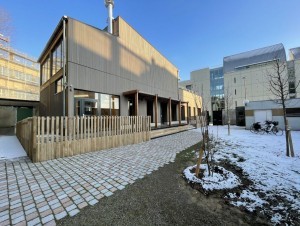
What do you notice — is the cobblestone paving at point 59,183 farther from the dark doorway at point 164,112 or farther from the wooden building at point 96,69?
the dark doorway at point 164,112

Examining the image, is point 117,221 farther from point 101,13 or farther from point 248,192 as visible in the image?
point 101,13

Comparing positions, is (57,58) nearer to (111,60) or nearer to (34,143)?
(111,60)

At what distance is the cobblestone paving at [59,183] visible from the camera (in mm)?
2295

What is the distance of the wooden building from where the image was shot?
846 cm

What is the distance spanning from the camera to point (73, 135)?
18.9ft

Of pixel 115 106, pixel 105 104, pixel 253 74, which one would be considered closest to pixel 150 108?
pixel 115 106

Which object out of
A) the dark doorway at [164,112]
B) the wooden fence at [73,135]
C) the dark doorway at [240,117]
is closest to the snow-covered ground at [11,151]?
the wooden fence at [73,135]

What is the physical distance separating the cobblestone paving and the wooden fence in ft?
1.41

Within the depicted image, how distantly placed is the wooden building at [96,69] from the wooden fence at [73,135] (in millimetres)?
2792

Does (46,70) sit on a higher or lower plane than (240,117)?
higher

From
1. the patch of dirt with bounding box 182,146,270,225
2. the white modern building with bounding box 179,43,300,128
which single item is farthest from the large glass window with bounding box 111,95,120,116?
the white modern building with bounding box 179,43,300,128

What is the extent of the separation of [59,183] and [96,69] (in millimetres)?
7954

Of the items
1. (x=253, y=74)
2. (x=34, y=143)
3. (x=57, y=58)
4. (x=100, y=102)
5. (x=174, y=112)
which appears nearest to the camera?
(x=34, y=143)

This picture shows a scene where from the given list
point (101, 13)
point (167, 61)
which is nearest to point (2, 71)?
point (101, 13)
